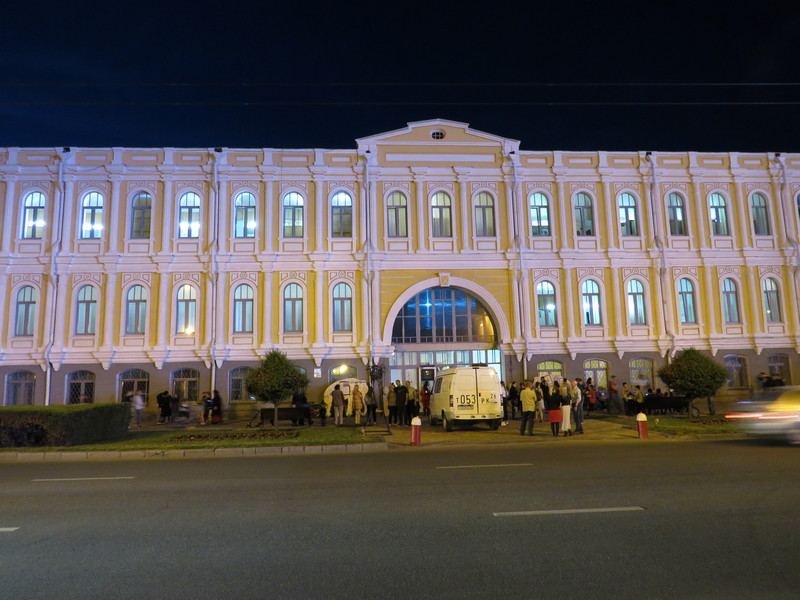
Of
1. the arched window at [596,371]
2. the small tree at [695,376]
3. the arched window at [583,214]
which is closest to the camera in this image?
Result: the small tree at [695,376]

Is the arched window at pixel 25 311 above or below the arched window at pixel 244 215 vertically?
below

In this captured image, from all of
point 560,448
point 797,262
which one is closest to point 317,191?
point 560,448

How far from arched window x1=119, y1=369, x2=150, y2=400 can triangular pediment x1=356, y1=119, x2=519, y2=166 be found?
15.1 meters

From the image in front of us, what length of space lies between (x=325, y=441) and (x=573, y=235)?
19.3m

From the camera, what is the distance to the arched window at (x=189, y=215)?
30.9 metres

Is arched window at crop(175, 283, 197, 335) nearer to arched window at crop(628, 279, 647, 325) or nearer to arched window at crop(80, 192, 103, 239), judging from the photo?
arched window at crop(80, 192, 103, 239)

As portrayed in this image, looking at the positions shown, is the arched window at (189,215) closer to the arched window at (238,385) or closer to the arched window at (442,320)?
the arched window at (238,385)

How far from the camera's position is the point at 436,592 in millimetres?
5250

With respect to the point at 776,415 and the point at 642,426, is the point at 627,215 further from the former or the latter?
the point at 776,415

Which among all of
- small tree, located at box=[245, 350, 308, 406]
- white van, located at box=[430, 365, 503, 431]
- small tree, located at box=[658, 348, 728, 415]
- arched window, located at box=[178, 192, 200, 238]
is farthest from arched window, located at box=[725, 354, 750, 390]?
arched window, located at box=[178, 192, 200, 238]

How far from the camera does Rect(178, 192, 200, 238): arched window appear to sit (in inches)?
1217

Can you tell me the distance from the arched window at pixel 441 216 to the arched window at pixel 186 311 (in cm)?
1225

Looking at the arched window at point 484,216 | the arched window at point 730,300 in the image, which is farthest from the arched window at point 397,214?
the arched window at point 730,300

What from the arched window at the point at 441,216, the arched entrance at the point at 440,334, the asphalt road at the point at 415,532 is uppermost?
the arched window at the point at 441,216
